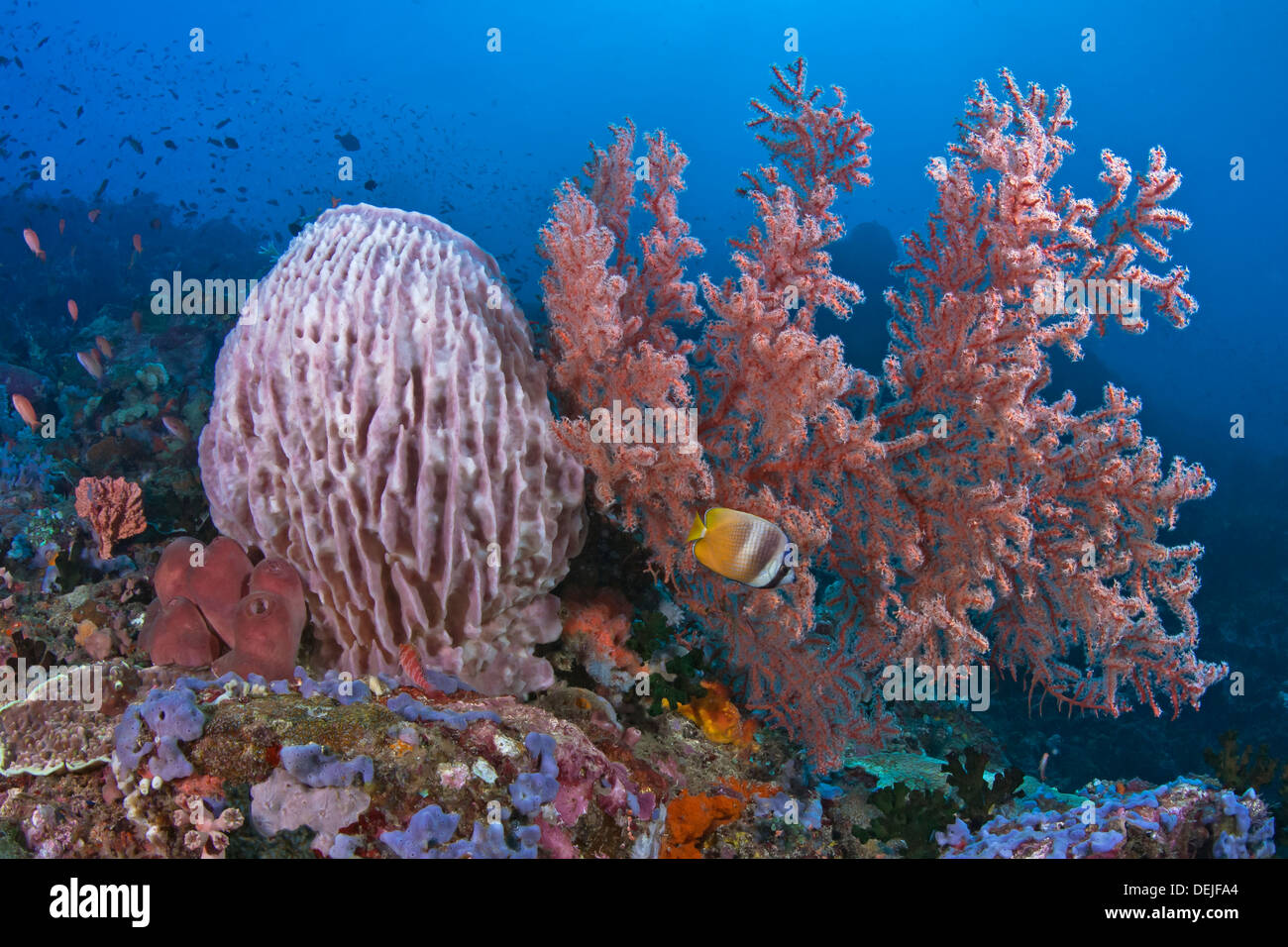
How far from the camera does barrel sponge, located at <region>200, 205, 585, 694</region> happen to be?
3.51 m

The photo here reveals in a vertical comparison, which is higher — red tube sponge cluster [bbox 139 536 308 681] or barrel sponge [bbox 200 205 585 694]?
barrel sponge [bbox 200 205 585 694]

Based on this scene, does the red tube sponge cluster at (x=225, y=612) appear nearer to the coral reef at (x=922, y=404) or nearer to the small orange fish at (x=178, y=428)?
the coral reef at (x=922, y=404)

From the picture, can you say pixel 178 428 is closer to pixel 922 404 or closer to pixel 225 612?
pixel 225 612

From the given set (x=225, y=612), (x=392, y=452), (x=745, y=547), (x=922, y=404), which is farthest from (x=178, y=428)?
(x=922, y=404)

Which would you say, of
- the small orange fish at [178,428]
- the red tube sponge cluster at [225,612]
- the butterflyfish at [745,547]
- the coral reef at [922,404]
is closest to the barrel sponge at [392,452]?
the red tube sponge cluster at [225,612]

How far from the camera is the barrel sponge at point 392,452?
3510 millimetres

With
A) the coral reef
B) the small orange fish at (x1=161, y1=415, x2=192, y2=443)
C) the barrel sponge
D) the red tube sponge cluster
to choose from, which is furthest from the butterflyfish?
the small orange fish at (x1=161, y1=415, x2=192, y2=443)

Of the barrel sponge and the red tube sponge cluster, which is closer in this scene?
the red tube sponge cluster

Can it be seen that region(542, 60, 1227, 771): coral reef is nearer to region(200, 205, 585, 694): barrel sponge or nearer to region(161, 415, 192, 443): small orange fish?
region(200, 205, 585, 694): barrel sponge

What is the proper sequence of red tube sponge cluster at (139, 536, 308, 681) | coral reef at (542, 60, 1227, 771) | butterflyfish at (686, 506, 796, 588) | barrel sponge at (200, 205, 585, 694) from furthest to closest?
coral reef at (542, 60, 1227, 771) < barrel sponge at (200, 205, 585, 694) < red tube sponge cluster at (139, 536, 308, 681) < butterflyfish at (686, 506, 796, 588)

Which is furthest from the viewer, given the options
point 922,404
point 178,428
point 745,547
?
point 178,428

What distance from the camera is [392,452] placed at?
3531 mm

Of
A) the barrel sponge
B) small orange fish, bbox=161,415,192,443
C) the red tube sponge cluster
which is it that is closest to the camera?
the red tube sponge cluster
